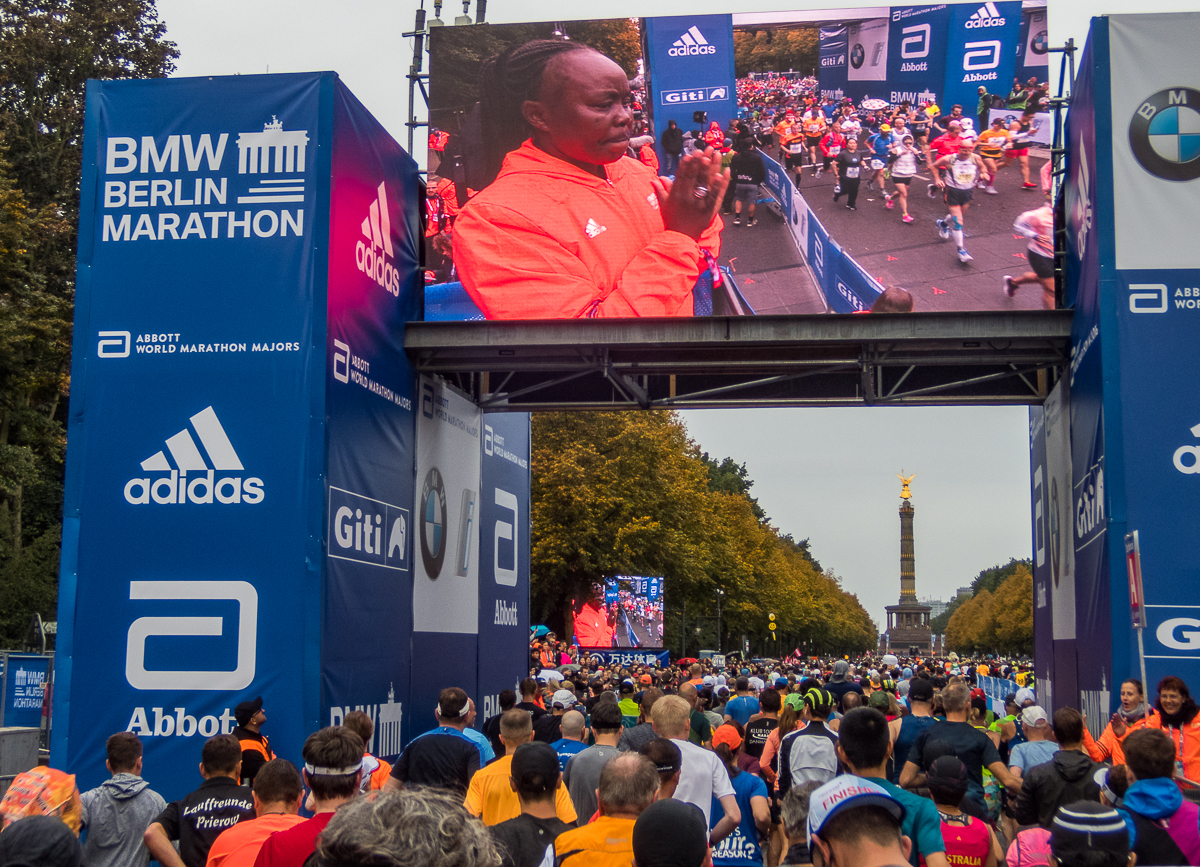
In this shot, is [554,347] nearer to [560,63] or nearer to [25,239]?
[560,63]

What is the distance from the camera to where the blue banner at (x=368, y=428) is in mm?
12381

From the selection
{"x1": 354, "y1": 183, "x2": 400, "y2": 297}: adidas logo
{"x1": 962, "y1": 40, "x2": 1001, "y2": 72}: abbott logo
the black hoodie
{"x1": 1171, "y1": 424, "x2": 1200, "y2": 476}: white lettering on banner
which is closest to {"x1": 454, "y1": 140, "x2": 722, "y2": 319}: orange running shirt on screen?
{"x1": 354, "y1": 183, "x2": 400, "y2": 297}: adidas logo

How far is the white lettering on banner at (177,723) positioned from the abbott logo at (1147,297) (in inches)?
366

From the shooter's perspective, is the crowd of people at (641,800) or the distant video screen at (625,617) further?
the distant video screen at (625,617)

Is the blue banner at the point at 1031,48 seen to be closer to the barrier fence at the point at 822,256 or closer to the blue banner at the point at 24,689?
the barrier fence at the point at 822,256

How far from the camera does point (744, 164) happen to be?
605 inches

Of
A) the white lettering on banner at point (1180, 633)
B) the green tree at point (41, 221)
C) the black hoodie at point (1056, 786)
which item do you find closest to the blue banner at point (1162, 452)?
the white lettering on banner at point (1180, 633)

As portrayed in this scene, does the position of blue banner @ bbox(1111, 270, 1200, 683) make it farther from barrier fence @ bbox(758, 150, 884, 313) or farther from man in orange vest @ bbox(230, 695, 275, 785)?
man in orange vest @ bbox(230, 695, 275, 785)

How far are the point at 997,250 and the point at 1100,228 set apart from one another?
2.24 meters

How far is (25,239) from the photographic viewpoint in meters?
35.0

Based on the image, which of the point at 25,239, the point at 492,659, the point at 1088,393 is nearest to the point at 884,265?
the point at 1088,393

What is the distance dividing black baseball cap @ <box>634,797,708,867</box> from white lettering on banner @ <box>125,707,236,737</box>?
8324 mm

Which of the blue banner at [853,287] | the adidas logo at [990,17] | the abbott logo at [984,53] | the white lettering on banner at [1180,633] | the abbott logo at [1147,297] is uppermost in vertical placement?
the adidas logo at [990,17]

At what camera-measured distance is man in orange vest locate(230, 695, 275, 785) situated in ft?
30.6
